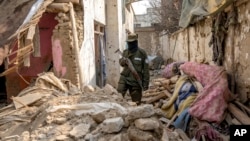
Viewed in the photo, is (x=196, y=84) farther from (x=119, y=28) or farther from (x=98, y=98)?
(x=119, y=28)

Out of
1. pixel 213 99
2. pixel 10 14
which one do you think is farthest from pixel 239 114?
pixel 10 14

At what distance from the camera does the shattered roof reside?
1104 mm

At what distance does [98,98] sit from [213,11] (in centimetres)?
268

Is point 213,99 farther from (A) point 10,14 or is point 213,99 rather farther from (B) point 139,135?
(A) point 10,14

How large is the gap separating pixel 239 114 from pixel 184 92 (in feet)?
4.58

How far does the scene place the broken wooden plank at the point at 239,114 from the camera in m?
4.39

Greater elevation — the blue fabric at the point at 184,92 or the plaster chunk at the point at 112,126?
the plaster chunk at the point at 112,126

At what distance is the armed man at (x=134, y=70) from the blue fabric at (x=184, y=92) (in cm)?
74

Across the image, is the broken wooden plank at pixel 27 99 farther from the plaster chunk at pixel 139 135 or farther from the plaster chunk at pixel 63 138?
the plaster chunk at pixel 139 135

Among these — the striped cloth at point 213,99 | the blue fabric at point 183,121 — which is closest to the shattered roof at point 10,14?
the striped cloth at point 213,99

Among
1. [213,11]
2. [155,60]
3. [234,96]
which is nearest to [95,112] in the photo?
[234,96]

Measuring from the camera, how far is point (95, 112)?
366cm

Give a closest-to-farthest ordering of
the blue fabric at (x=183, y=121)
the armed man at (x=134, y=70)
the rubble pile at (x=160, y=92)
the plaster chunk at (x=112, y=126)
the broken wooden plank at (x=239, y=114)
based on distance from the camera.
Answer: the plaster chunk at (x=112, y=126) < the broken wooden plank at (x=239, y=114) < the blue fabric at (x=183, y=121) < the armed man at (x=134, y=70) < the rubble pile at (x=160, y=92)

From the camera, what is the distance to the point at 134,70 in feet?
20.3
